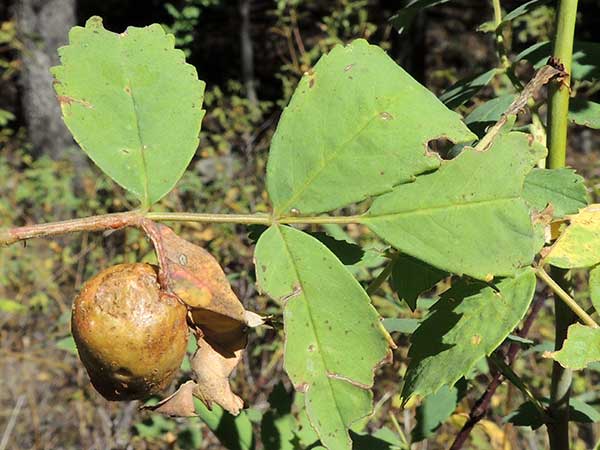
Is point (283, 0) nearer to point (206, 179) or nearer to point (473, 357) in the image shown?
point (206, 179)

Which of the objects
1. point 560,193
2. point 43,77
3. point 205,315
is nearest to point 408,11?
point 560,193

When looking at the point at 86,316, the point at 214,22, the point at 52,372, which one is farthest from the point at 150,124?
the point at 214,22

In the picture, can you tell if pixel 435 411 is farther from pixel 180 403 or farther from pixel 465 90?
pixel 180 403

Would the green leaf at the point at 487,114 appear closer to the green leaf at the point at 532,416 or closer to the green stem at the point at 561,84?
the green stem at the point at 561,84

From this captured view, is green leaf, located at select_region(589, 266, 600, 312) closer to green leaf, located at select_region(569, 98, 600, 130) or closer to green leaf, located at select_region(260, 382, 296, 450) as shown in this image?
green leaf, located at select_region(569, 98, 600, 130)

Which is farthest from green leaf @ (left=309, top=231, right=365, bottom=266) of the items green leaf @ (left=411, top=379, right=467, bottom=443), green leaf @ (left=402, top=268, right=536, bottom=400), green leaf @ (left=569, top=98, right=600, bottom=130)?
green leaf @ (left=411, top=379, right=467, bottom=443)

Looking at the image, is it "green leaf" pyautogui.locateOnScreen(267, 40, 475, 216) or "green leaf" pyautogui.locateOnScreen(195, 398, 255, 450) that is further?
"green leaf" pyautogui.locateOnScreen(195, 398, 255, 450)
